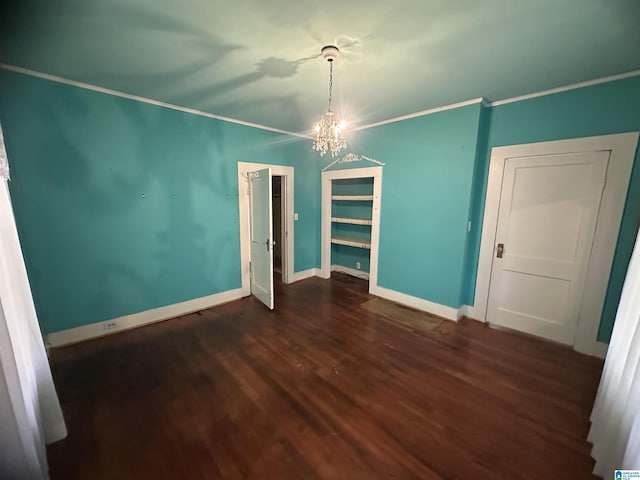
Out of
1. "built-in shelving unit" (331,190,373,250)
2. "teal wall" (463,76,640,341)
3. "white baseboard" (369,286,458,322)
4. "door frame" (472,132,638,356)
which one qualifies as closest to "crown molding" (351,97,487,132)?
"teal wall" (463,76,640,341)

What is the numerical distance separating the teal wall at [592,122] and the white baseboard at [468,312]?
3.54 feet

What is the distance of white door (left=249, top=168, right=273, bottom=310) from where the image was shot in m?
3.28

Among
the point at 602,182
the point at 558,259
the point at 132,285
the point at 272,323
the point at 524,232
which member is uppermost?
the point at 602,182

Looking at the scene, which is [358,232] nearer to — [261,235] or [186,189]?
[261,235]

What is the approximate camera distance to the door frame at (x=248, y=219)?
3.62 m

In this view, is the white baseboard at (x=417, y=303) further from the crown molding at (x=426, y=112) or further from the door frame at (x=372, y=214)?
the crown molding at (x=426, y=112)

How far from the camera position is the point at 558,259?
8.58ft

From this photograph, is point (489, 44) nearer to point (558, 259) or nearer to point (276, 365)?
point (558, 259)

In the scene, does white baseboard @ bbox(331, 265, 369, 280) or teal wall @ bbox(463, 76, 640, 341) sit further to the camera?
white baseboard @ bbox(331, 265, 369, 280)

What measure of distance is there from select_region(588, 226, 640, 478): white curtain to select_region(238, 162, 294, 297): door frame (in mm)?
3760

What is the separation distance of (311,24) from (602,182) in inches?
119

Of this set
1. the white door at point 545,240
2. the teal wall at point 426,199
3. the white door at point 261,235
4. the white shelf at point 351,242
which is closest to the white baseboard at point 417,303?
the teal wall at point 426,199

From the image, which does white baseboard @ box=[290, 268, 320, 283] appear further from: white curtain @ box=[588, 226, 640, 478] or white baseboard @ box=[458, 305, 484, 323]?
white curtain @ box=[588, 226, 640, 478]

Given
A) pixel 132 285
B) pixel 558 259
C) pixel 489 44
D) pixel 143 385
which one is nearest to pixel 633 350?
pixel 558 259
